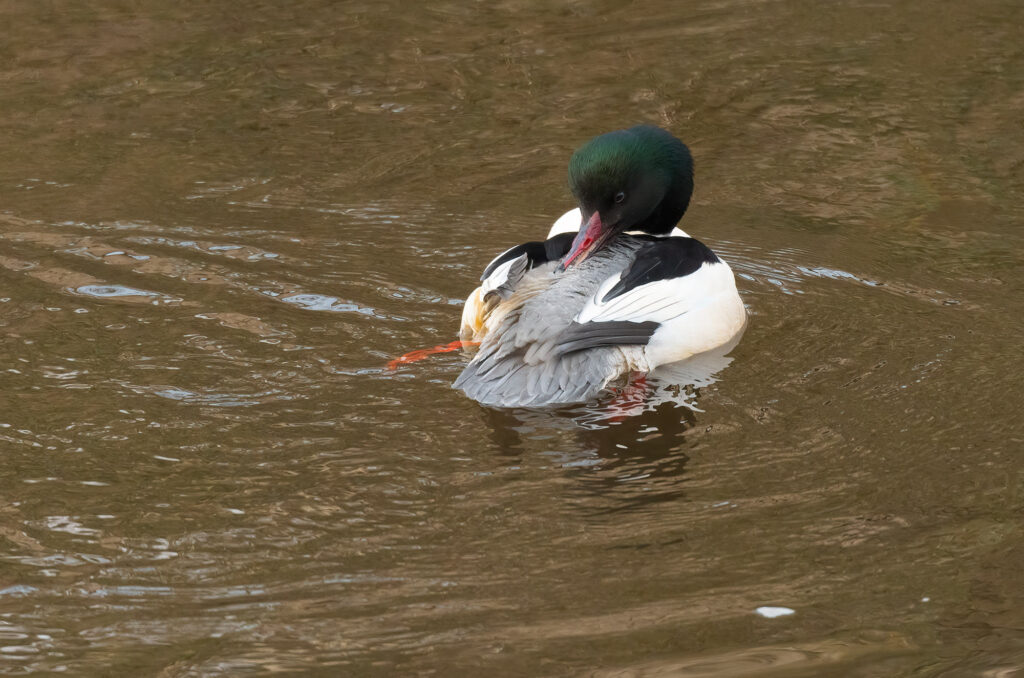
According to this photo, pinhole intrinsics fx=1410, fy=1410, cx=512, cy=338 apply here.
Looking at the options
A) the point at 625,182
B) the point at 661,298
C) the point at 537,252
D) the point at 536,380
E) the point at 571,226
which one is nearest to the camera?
the point at 536,380

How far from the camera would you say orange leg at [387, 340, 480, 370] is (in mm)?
5590

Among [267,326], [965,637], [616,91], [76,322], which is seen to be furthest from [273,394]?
[616,91]

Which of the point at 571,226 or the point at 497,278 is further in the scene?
the point at 571,226

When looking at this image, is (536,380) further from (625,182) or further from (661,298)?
(625,182)

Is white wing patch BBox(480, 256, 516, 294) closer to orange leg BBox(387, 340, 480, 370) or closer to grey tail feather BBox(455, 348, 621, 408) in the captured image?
orange leg BBox(387, 340, 480, 370)

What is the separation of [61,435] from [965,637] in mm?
3036

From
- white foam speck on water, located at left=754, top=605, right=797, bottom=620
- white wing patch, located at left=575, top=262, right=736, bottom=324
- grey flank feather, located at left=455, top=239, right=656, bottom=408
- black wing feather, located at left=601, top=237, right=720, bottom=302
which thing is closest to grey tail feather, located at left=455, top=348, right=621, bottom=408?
grey flank feather, located at left=455, top=239, right=656, bottom=408

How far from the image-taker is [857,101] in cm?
851

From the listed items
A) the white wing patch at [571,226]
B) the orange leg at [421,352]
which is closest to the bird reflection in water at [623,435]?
A: the orange leg at [421,352]

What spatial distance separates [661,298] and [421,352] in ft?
3.26

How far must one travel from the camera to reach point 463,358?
18.8 feet

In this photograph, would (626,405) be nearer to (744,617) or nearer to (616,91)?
(744,617)

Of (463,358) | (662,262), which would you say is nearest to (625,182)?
(662,262)

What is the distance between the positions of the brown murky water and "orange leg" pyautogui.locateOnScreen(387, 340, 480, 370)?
0.21ft
